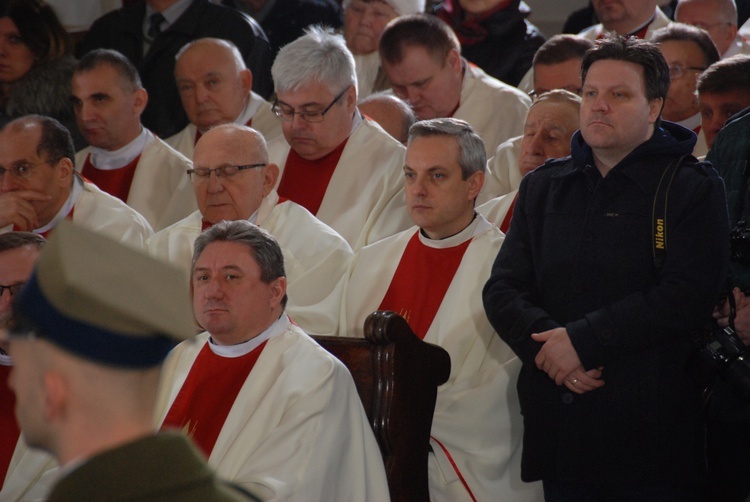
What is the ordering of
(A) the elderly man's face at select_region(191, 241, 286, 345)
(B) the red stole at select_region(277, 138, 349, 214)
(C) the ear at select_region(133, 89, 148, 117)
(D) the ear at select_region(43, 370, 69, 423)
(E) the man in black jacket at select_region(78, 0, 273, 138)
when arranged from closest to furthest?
(D) the ear at select_region(43, 370, 69, 423), (A) the elderly man's face at select_region(191, 241, 286, 345), (B) the red stole at select_region(277, 138, 349, 214), (C) the ear at select_region(133, 89, 148, 117), (E) the man in black jacket at select_region(78, 0, 273, 138)

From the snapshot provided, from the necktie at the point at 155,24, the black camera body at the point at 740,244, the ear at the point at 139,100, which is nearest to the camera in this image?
the black camera body at the point at 740,244

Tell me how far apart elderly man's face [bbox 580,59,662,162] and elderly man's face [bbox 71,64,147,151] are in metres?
3.22

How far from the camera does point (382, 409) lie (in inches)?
161

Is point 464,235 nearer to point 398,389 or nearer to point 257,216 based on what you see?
point 398,389

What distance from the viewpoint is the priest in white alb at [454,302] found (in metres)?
4.29

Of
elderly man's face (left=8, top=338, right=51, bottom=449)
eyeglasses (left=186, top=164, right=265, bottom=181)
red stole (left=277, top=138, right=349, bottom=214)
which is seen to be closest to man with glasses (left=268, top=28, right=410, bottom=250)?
red stole (left=277, top=138, right=349, bottom=214)

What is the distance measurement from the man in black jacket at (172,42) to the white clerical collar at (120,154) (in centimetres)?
75

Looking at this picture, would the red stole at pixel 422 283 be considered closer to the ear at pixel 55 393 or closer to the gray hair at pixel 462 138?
the gray hair at pixel 462 138

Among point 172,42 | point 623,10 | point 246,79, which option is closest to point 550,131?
point 623,10

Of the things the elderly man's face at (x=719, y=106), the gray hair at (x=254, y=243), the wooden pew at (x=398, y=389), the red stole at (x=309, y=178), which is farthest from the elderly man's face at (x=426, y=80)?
the wooden pew at (x=398, y=389)

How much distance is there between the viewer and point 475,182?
469cm

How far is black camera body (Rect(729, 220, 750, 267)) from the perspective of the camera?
3.88 metres

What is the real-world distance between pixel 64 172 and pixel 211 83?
1.20 m

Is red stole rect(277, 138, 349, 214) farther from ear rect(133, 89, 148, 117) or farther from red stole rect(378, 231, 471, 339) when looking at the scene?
red stole rect(378, 231, 471, 339)
